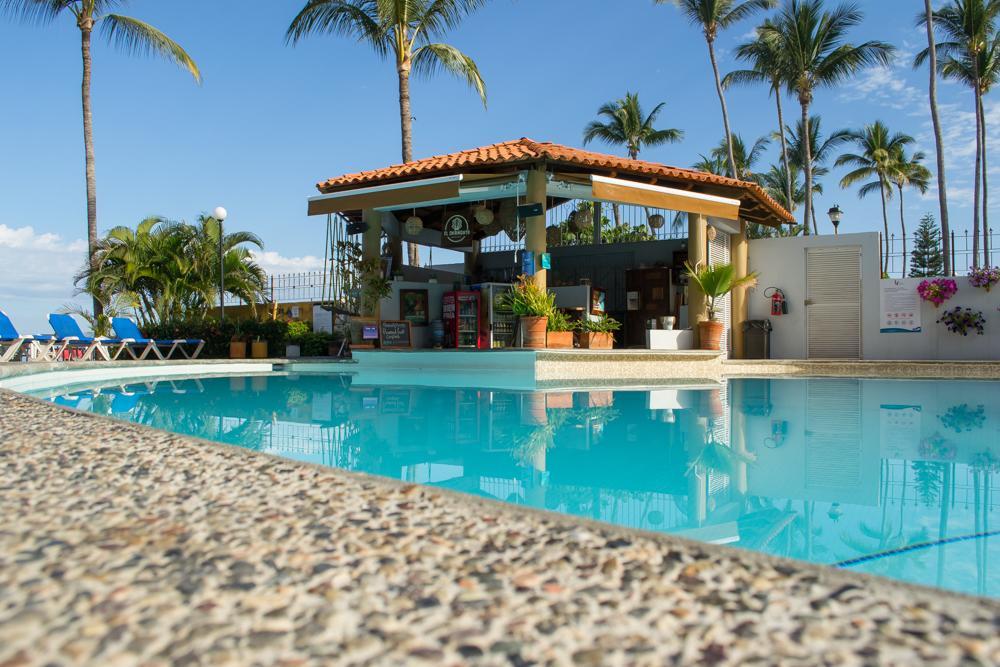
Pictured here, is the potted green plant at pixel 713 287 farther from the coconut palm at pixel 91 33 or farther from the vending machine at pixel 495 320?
the coconut palm at pixel 91 33

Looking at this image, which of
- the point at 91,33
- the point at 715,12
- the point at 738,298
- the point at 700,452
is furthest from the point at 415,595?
the point at 715,12

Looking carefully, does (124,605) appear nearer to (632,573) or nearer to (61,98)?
(632,573)

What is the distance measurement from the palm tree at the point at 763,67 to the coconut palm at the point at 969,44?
4.68 meters

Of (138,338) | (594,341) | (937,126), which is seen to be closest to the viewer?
(594,341)

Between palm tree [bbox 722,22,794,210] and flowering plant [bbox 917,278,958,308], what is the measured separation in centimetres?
1306

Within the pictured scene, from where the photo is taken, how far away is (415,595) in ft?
5.79

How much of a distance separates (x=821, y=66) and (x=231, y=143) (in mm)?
21175

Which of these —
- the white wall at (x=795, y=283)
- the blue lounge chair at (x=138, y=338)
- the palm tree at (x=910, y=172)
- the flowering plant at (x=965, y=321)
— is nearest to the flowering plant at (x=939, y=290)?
the flowering plant at (x=965, y=321)

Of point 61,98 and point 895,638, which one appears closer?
point 895,638

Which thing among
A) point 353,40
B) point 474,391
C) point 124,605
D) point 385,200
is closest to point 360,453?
point 124,605

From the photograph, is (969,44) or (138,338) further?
(969,44)

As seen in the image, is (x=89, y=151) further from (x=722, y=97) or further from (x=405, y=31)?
(x=722, y=97)

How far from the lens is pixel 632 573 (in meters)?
1.94

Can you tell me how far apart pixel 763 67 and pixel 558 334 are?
1981cm
